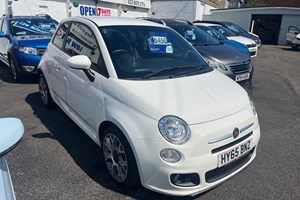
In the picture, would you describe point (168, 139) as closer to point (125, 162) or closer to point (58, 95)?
point (125, 162)

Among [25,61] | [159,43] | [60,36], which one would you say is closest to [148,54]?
[159,43]

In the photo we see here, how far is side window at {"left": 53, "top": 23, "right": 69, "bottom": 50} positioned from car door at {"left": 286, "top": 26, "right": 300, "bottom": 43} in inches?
780

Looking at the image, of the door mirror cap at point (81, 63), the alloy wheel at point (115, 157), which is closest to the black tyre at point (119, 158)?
the alloy wheel at point (115, 157)

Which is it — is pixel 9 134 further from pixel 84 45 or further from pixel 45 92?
pixel 45 92

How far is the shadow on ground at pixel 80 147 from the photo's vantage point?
2.60 meters

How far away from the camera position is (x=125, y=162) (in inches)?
96.3

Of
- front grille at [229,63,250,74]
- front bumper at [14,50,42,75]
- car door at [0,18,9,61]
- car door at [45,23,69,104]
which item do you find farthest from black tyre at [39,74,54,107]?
front grille at [229,63,250,74]

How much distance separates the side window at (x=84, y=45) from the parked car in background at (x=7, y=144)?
1327 millimetres

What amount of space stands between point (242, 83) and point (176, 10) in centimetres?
2004

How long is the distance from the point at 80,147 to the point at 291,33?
2191cm

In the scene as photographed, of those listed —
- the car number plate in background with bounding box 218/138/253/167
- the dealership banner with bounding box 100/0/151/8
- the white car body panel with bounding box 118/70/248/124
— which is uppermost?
the dealership banner with bounding box 100/0/151/8

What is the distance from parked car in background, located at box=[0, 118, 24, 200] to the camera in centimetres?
130

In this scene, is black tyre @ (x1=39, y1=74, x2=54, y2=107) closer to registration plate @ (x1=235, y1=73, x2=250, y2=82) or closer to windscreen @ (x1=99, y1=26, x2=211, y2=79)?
windscreen @ (x1=99, y1=26, x2=211, y2=79)

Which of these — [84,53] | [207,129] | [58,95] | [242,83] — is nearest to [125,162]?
[207,129]
